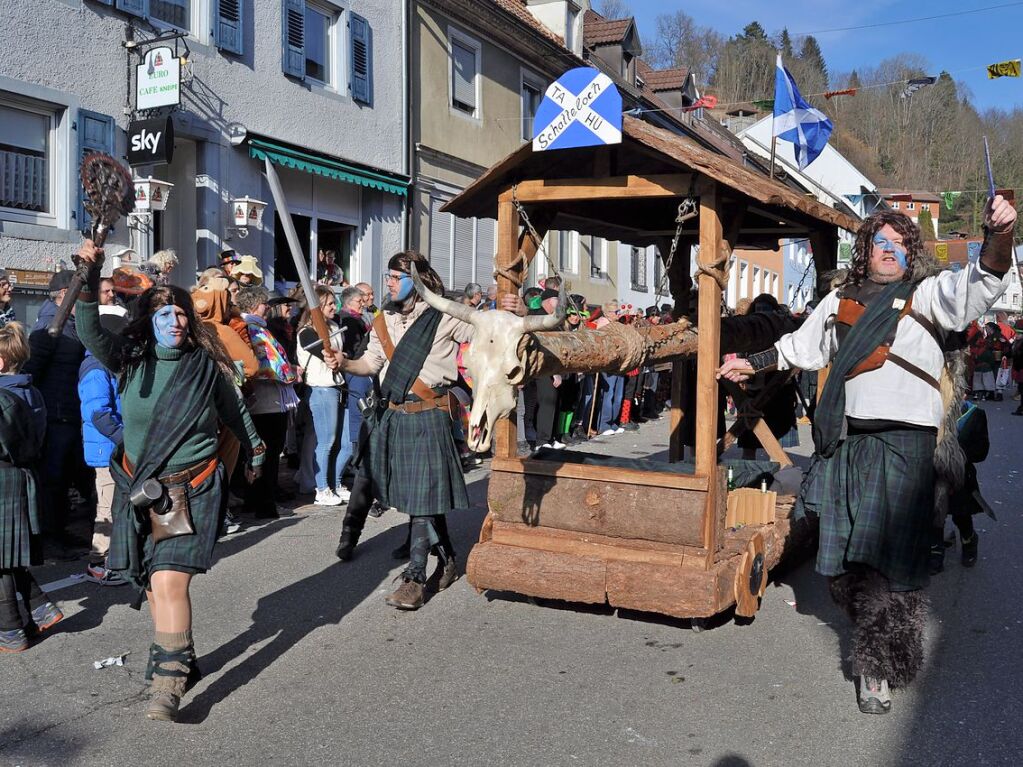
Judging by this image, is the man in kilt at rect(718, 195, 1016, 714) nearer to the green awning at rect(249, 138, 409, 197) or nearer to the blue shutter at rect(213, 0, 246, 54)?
the green awning at rect(249, 138, 409, 197)

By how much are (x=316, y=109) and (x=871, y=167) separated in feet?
143

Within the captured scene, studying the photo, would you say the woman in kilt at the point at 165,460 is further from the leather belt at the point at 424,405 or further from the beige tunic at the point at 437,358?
the leather belt at the point at 424,405

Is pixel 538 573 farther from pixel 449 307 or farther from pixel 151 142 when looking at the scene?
pixel 151 142

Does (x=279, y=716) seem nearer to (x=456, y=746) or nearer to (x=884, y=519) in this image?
(x=456, y=746)

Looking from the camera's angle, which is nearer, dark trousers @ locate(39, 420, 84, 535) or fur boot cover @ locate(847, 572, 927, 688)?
fur boot cover @ locate(847, 572, 927, 688)

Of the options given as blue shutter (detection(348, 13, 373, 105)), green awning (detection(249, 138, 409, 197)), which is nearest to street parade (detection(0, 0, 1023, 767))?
green awning (detection(249, 138, 409, 197))

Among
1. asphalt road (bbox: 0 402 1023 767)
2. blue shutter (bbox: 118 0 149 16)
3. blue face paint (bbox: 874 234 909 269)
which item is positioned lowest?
asphalt road (bbox: 0 402 1023 767)

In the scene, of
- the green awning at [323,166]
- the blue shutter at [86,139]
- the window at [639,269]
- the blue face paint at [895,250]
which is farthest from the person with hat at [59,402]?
the window at [639,269]

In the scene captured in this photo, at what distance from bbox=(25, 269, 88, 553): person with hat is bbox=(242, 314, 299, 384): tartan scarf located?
1322mm

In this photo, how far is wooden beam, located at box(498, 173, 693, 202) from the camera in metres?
5.55

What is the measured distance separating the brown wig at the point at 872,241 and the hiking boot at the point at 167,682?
10.6 feet

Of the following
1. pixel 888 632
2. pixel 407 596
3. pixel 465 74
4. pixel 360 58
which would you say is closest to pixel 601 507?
pixel 407 596

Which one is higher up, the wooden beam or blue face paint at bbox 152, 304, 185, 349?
the wooden beam

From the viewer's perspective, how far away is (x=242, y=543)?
7.32m
